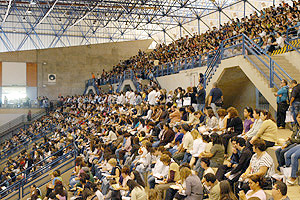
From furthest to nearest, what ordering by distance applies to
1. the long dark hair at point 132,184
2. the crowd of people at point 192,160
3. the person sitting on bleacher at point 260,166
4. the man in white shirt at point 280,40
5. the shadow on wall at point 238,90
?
1. the shadow on wall at point 238,90
2. the man in white shirt at point 280,40
3. the long dark hair at point 132,184
4. the crowd of people at point 192,160
5. the person sitting on bleacher at point 260,166

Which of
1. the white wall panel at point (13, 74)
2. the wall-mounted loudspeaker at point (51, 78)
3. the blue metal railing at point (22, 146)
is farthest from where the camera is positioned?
the wall-mounted loudspeaker at point (51, 78)

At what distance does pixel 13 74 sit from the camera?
106 ft

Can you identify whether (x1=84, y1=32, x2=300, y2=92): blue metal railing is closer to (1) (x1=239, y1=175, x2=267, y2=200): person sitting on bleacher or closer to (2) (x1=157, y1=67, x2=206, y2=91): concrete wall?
(2) (x1=157, y1=67, x2=206, y2=91): concrete wall

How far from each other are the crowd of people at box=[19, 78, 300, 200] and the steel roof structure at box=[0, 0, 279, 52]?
18.4 metres

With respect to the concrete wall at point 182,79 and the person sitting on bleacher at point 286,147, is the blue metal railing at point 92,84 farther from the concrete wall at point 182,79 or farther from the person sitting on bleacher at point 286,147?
the person sitting on bleacher at point 286,147

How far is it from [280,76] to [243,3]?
18.5m

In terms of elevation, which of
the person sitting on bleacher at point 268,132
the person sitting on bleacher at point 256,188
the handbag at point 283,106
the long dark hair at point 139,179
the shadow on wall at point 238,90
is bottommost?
the long dark hair at point 139,179

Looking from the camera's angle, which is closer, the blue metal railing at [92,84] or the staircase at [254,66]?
the staircase at [254,66]

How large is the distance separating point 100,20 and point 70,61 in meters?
5.31

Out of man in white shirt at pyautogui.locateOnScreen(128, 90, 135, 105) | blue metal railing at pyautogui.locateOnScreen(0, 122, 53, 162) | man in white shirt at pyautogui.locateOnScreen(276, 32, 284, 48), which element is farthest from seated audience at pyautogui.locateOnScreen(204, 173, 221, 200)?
blue metal railing at pyautogui.locateOnScreen(0, 122, 53, 162)

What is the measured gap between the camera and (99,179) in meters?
9.91

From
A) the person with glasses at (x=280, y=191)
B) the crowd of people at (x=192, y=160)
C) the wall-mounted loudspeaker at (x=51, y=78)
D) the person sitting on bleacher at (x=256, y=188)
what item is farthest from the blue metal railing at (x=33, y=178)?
the wall-mounted loudspeaker at (x=51, y=78)

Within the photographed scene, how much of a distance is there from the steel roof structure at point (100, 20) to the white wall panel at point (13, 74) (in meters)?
2.09

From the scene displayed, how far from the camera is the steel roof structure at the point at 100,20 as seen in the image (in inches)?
1135
